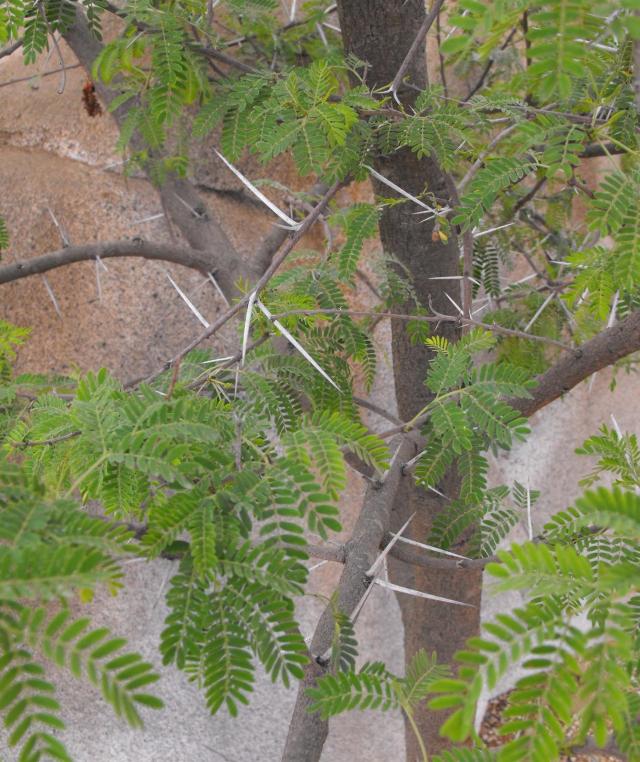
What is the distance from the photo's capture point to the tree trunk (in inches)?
56.7

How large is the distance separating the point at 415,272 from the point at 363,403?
357 millimetres

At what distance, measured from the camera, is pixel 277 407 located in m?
1.11

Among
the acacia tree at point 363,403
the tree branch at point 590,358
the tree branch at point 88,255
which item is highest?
the tree branch at point 88,255

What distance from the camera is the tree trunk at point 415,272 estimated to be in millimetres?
1440

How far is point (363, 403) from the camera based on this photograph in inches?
57.7

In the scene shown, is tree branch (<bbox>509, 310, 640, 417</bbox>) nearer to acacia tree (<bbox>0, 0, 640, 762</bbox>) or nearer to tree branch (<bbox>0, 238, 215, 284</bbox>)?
acacia tree (<bbox>0, 0, 640, 762</bbox>)

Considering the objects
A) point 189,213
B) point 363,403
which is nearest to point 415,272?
point 363,403

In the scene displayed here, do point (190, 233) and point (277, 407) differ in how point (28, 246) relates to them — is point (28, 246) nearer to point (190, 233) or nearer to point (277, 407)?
point (190, 233)

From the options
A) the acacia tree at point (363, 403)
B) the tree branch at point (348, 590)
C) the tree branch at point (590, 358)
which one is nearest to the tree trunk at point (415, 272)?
the acacia tree at point (363, 403)

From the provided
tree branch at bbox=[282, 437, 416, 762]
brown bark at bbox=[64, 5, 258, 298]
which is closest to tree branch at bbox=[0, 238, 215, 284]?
brown bark at bbox=[64, 5, 258, 298]

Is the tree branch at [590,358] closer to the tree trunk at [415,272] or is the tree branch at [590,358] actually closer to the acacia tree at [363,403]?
the acacia tree at [363,403]

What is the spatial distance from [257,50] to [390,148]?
101 cm

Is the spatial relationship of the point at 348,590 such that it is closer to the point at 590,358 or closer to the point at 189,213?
the point at 590,358

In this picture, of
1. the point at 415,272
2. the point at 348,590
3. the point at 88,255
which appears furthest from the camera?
the point at 88,255
